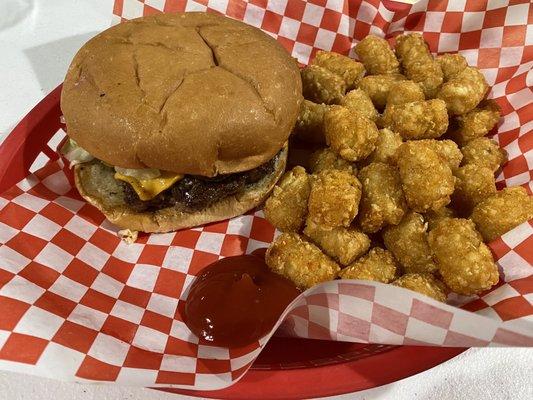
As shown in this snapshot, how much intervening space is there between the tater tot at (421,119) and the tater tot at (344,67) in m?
0.37

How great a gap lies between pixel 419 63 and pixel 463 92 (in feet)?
0.98

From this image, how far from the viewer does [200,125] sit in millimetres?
1583

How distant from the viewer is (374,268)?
5.26ft

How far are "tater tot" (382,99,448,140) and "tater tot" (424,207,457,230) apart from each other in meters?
0.31

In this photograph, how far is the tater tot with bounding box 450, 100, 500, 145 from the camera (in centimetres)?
199

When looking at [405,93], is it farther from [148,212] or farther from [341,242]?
[148,212]

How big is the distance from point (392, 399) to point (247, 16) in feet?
5.79

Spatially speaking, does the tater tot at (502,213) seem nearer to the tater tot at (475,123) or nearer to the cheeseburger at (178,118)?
the tater tot at (475,123)

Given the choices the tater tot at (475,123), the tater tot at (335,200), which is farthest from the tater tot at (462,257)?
the tater tot at (475,123)

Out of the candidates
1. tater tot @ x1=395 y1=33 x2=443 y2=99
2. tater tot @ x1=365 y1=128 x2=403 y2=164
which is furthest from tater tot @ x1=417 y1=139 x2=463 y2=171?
tater tot @ x1=395 y1=33 x2=443 y2=99

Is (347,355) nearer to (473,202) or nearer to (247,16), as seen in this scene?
(473,202)

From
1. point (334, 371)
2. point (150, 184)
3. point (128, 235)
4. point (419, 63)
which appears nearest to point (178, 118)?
point (150, 184)

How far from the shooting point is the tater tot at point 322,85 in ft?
6.94

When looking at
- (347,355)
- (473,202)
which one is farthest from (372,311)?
(473,202)
